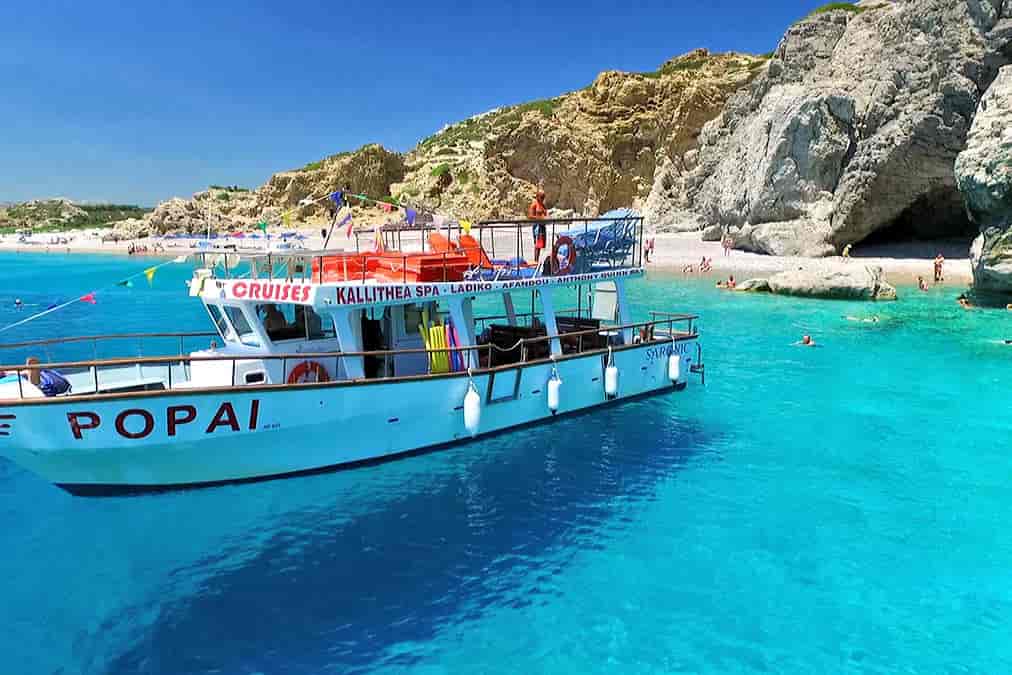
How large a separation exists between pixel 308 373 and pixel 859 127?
46688 mm

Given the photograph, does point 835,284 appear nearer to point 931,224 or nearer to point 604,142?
point 931,224

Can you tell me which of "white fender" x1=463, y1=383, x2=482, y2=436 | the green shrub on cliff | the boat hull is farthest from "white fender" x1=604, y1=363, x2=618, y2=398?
the green shrub on cliff

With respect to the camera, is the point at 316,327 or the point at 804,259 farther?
the point at 804,259

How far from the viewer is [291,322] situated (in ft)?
40.3

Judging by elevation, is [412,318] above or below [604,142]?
below

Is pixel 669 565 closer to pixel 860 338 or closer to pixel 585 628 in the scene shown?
pixel 585 628

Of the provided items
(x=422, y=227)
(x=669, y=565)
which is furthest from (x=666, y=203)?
(x=669, y=565)

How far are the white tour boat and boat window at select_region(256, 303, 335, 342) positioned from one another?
2 cm

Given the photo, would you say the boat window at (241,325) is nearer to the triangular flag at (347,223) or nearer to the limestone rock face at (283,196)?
the triangular flag at (347,223)

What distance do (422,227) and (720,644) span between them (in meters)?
9.57

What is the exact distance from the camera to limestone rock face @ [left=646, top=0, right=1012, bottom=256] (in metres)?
39.7

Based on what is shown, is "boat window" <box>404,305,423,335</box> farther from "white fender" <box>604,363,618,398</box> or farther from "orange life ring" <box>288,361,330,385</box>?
"white fender" <box>604,363,618,398</box>

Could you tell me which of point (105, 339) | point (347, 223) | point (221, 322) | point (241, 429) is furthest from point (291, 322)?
point (105, 339)

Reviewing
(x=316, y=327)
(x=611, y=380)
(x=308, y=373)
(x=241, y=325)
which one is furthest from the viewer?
(x=611, y=380)
